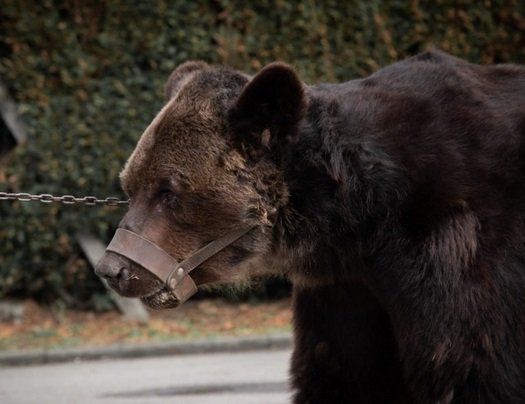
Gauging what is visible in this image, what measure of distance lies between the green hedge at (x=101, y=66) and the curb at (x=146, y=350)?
3.94ft

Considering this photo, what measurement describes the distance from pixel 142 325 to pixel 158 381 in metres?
2.20

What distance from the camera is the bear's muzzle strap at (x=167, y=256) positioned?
12.5 feet

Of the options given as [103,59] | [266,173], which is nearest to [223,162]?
[266,173]

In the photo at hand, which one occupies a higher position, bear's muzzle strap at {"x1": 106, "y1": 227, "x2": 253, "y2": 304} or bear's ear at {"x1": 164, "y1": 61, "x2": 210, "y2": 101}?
bear's ear at {"x1": 164, "y1": 61, "x2": 210, "y2": 101}

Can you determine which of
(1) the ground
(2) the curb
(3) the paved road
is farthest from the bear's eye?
(1) the ground

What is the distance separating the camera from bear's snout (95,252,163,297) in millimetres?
3807

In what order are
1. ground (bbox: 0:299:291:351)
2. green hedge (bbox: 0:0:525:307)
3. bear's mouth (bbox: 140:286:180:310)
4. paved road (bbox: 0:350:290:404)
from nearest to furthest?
bear's mouth (bbox: 140:286:180:310)
paved road (bbox: 0:350:290:404)
ground (bbox: 0:299:291:351)
green hedge (bbox: 0:0:525:307)

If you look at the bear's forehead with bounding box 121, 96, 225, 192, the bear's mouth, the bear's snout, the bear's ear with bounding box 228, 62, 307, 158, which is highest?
the bear's ear with bounding box 228, 62, 307, 158

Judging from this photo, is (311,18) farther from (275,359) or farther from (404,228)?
(404,228)

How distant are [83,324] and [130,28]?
9.13 ft

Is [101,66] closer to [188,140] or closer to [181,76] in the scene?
[181,76]

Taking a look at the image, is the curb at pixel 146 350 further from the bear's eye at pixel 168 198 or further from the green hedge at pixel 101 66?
the bear's eye at pixel 168 198

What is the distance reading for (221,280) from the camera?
4.08 m

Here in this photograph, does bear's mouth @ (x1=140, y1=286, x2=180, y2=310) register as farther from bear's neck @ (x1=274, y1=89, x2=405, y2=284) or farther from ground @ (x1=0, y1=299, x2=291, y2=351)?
ground @ (x1=0, y1=299, x2=291, y2=351)
